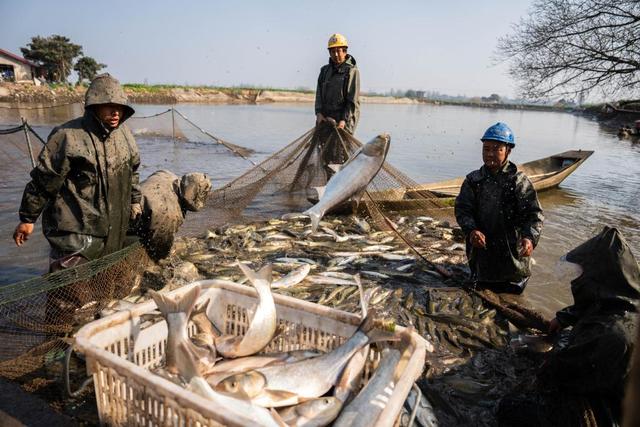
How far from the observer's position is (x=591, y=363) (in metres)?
2.91

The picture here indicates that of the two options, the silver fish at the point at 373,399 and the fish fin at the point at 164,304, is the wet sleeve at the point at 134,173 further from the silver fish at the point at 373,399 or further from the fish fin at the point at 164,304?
the silver fish at the point at 373,399

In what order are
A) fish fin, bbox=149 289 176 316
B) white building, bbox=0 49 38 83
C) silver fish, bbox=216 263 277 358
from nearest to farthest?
fish fin, bbox=149 289 176 316
silver fish, bbox=216 263 277 358
white building, bbox=0 49 38 83

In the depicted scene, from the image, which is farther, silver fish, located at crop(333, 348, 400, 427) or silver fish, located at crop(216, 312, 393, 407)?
silver fish, located at crop(216, 312, 393, 407)

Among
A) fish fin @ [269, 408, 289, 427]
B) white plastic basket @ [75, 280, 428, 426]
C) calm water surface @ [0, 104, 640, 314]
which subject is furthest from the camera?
calm water surface @ [0, 104, 640, 314]

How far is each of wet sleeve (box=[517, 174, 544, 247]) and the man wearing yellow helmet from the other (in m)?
4.03

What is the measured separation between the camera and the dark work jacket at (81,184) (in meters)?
3.97

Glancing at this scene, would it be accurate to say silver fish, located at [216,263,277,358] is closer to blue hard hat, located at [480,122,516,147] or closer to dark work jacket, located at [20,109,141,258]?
dark work jacket, located at [20,109,141,258]

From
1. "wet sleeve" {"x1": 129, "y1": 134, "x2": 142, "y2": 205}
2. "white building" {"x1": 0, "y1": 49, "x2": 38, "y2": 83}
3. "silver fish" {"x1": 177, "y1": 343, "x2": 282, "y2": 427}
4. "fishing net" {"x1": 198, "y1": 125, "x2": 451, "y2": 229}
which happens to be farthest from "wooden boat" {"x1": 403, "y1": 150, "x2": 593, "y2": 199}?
"white building" {"x1": 0, "y1": 49, "x2": 38, "y2": 83}

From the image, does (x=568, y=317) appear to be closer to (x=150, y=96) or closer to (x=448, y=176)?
(x=448, y=176)

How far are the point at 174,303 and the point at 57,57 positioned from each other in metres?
63.5

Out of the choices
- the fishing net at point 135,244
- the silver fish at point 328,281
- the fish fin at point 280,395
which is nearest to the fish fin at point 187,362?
the fish fin at point 280,395

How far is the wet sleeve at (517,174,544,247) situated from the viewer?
17.8ft

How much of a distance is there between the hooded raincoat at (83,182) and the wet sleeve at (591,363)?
4.26 meters

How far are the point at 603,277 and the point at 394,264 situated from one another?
12.3 ft
